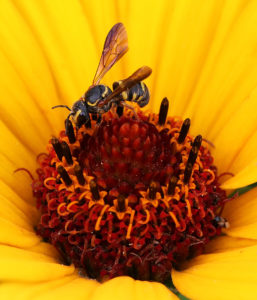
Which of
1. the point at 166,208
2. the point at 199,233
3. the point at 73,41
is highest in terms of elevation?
the point at 73,41

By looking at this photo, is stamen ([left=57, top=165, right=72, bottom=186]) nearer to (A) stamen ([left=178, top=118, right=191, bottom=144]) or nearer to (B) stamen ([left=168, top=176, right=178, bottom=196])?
(B) stamen ([left=168, top=176, right=178, bottom=196])

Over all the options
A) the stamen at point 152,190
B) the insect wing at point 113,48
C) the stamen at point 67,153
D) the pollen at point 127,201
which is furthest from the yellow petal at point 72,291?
the insect wing at point 113,48

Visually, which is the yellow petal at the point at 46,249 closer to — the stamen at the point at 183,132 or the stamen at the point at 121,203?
the stamen at the point at 121,203

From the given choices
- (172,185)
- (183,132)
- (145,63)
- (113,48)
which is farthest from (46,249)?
(145,63)

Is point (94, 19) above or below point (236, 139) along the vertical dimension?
above

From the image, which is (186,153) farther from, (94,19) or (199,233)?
(94,19)

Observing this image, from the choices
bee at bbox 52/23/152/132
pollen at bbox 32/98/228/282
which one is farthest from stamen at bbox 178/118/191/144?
bee at bbox 52/23/152/132

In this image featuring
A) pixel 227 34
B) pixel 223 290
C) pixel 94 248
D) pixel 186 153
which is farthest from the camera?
pixel 227 34

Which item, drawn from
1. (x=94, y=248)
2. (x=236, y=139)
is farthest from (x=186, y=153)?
(x=94, y=248)
